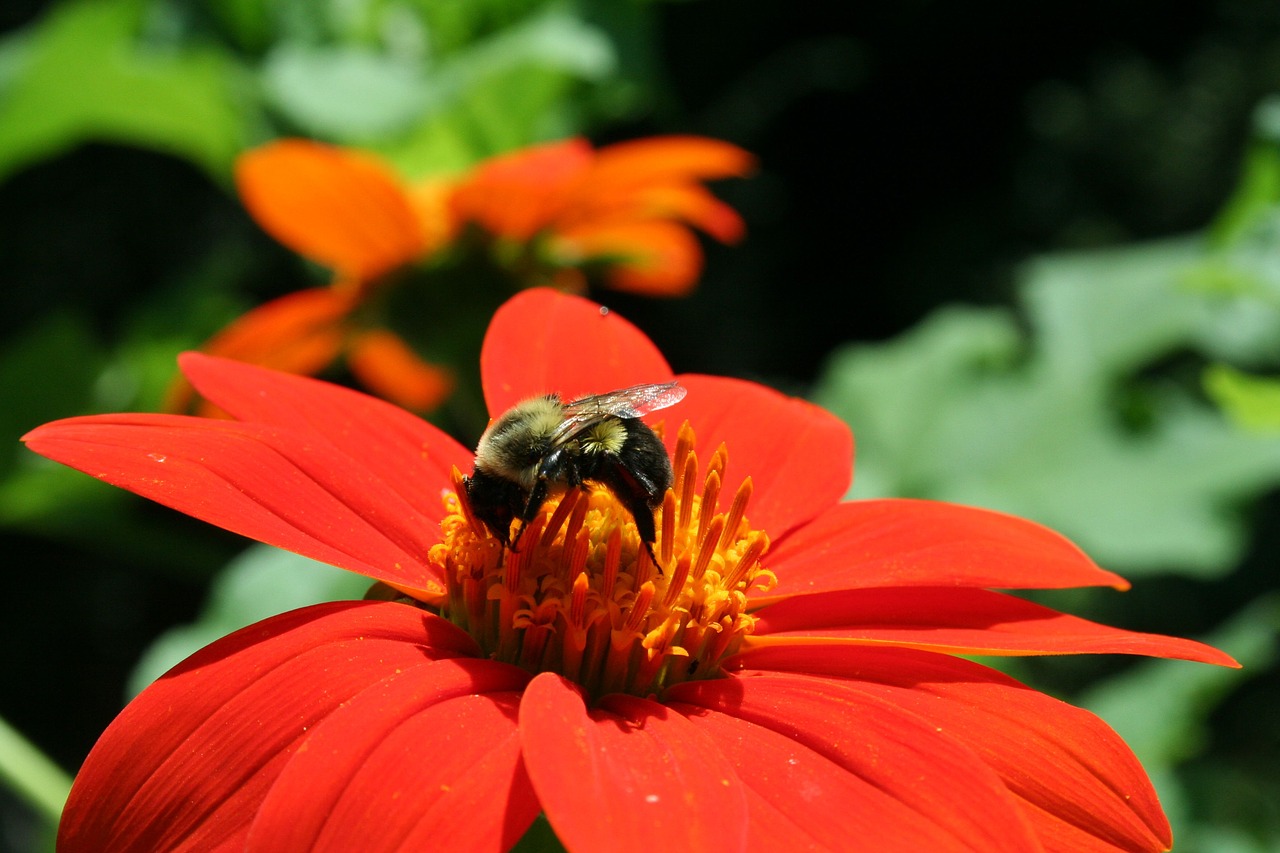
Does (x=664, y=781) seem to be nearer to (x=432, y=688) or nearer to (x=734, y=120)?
(x=432, y=688)

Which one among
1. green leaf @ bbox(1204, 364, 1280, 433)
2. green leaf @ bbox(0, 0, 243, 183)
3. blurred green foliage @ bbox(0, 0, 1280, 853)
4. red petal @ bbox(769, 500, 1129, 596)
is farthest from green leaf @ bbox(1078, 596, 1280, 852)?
green leaf @ bbox(0, 0, 243, 183)

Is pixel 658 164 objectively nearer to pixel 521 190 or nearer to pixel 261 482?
pixel 521 190

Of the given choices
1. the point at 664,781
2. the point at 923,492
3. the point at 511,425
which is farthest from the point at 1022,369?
the point at 664,781

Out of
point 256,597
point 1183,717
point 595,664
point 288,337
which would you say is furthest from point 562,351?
point 1183,717

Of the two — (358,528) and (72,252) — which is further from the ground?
(72,252)

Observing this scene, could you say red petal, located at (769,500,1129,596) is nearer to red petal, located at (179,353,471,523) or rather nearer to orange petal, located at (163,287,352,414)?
red petal, located at (179,353,471,523)

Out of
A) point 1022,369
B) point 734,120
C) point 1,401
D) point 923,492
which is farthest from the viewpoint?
point 734,120
